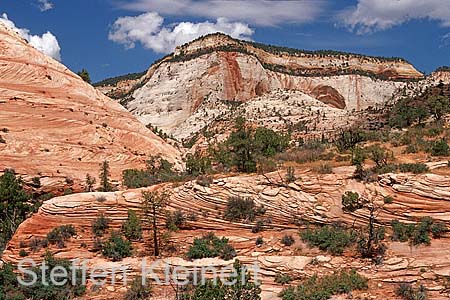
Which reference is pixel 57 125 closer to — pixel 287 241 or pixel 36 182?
pixel 36 182

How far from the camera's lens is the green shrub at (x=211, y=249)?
18.5 m

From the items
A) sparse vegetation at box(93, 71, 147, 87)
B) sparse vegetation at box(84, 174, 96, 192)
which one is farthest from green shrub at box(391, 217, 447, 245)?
sparse vegetation at box(93, 71, 147, 87)

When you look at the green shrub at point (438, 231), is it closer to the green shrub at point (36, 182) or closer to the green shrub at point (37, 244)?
the green shrub at point (37, 244)

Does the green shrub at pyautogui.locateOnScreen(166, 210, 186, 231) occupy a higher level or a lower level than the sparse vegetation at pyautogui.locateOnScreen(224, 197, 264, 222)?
lower

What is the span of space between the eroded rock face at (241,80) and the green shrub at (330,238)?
3652 cm

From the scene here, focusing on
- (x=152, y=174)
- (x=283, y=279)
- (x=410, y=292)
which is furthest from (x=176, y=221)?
(x=152, y=174)

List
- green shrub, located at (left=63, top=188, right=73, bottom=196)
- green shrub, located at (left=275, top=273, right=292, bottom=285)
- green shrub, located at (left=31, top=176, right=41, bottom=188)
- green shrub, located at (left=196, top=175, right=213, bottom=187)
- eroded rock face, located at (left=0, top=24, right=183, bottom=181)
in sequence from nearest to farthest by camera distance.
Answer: green shrub, located at (left=275, top=273, right=292, bottom=285) < green shrub, located at (left=196, top=175, right=213, bottom=187) < green shrub, located at (left=63, top=188, right=73, bottom=196) < green shrub, located at (left=31, top=176, right=41, bottom=188) < eroded rock face, located at (left=0, top=24, right=183, bottom=181)

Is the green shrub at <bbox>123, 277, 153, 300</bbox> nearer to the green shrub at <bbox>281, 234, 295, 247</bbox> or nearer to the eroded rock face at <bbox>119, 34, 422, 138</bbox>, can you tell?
the green shrub at <bbox>281, 234, 295, 247</bbox>

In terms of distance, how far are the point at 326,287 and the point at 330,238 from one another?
101 inches

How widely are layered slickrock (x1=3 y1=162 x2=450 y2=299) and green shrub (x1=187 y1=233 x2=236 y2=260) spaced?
0.29m

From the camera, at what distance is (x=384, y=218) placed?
18.3 metres

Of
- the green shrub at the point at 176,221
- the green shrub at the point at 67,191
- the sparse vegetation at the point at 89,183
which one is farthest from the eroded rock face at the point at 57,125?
the green shrub at the point at 176,221

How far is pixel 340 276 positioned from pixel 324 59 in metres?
80.9

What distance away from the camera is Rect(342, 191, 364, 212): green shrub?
18.8 metres
